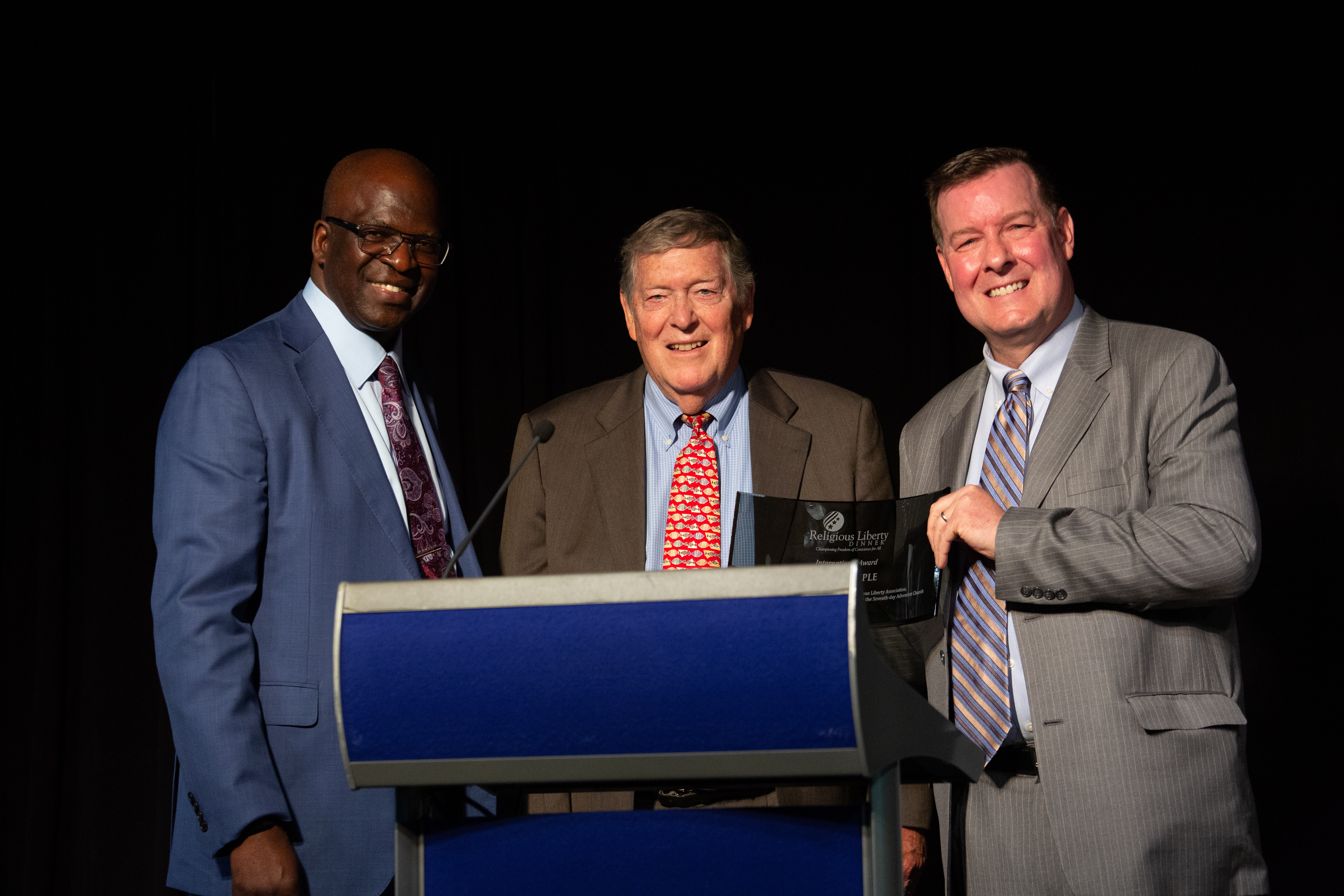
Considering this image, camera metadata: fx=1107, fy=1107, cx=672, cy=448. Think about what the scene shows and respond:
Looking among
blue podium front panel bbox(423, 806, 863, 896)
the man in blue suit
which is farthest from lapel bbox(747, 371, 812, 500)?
blue podium front panel bbox(423, 806, 863, 896)

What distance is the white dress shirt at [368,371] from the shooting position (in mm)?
2270

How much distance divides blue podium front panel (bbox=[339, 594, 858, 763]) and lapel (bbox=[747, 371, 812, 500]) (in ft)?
4.19

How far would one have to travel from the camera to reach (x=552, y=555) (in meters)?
2.47

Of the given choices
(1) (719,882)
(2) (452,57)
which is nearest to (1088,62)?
(2) (452,57)

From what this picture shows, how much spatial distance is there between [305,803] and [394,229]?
3.88 feet

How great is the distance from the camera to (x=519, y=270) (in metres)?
3.74

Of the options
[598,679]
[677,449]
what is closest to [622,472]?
[677,449]

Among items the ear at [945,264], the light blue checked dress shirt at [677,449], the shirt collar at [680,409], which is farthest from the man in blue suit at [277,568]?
the ear at [945,264]

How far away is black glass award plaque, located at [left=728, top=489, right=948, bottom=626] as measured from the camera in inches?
74.8

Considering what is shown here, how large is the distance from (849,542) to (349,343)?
3.76ft

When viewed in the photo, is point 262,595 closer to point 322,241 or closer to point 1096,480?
point 322,241

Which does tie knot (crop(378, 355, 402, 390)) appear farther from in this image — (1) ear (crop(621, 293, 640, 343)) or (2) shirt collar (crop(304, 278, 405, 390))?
(1) ear (crop(621, 293, 640, 343))

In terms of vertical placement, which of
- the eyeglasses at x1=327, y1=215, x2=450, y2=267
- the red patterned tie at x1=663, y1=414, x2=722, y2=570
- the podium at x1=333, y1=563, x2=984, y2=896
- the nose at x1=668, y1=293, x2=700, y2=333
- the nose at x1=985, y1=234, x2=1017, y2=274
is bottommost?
the podium at x1=333, y1=563, x2=984, y2=896

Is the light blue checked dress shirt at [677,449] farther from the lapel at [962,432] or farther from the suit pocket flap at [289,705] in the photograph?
the suit pocket flap at [289,705]
